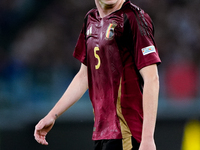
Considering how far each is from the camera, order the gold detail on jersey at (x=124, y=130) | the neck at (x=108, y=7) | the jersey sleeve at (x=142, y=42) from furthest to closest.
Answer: the neck at (x=108, y=7) → the gold detail on jersey at (x=124, y=130) → the jersey sleeve at (x=142, y=42)

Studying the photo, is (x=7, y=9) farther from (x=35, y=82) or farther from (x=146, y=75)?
(x=146, y=75)

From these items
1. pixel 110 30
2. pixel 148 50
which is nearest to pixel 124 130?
pixel 148 50

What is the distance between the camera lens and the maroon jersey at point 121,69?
2.23 meters

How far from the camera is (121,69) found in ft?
7.56

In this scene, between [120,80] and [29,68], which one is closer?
[120,80]

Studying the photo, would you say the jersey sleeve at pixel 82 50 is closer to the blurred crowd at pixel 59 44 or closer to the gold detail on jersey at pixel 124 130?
the gold detail on jersey at pixel 124 130

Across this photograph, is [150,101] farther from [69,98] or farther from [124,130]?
[69,98]

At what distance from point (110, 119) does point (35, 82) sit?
441cm

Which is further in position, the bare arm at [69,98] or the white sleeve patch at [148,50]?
the bare arm at [69,98]

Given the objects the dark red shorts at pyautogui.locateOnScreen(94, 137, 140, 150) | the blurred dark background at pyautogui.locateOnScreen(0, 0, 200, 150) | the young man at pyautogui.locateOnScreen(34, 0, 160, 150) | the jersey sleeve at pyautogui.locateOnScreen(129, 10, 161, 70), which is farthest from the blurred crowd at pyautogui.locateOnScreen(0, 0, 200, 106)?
Answer: the jersey sleeve at pyautogui.locateOnScreen(129, 10, 161, 70)

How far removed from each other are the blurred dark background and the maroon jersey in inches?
110

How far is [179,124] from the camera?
567 centimetres

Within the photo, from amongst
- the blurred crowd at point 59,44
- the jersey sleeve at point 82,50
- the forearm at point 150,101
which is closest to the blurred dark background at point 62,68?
the blurred crowd at point 59,44

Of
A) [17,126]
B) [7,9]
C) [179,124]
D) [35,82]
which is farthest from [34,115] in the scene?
[7,9]
